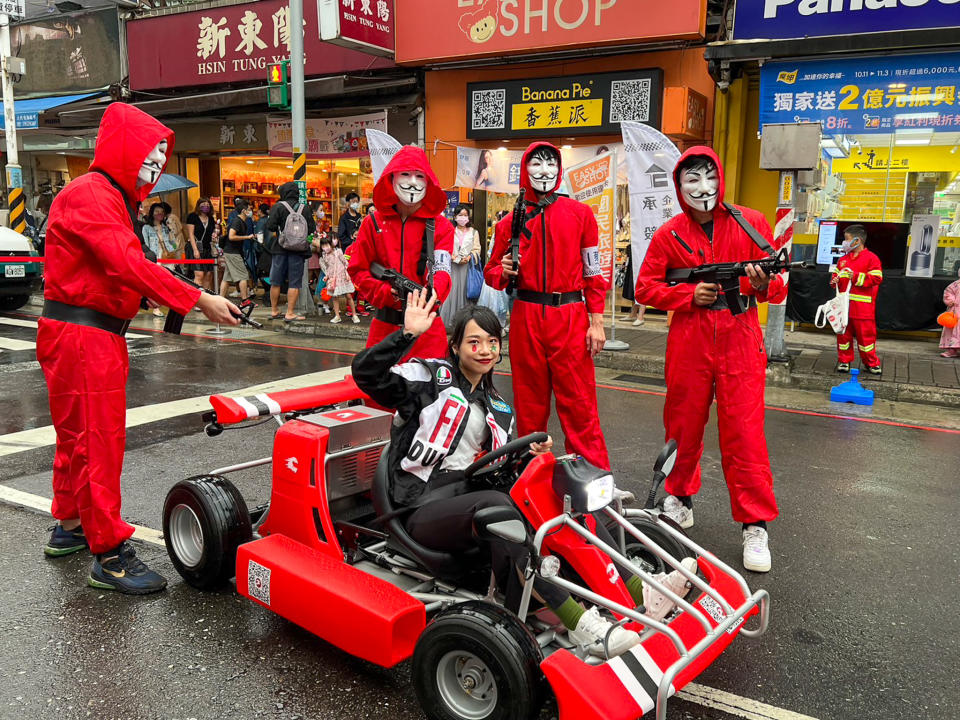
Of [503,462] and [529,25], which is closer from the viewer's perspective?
[503,462]

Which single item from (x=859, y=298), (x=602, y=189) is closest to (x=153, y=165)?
(x=602, y=189)

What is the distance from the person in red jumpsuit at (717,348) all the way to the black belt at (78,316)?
2.58 m

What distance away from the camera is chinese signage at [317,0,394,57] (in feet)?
39.3

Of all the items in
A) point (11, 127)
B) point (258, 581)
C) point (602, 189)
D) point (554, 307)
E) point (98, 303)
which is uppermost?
point (11, 127)

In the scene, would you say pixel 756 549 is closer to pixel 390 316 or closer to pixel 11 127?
pixel 390 316

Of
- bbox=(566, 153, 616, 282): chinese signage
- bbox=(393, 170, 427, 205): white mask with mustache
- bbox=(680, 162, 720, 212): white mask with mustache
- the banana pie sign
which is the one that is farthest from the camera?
the banana pie sign

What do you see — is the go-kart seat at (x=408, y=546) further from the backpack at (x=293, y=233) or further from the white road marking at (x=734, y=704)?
the backpack at (x=293, y=233)

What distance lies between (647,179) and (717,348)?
5.31 metres

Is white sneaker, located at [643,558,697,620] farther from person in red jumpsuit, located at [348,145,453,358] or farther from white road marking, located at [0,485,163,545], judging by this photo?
white road marking, located at [0,485,163,545]

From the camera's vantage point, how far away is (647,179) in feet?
29.1

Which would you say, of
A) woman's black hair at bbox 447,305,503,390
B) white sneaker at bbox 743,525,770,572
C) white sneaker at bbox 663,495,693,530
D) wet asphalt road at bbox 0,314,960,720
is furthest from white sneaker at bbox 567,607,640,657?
white sneaker at bbox 663,495,693,530

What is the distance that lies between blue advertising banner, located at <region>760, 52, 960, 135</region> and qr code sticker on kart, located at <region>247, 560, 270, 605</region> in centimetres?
974

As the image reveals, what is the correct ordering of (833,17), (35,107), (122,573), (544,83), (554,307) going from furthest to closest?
(35,107) → (544,83) → (833,17) → (554,307) → (122,573)

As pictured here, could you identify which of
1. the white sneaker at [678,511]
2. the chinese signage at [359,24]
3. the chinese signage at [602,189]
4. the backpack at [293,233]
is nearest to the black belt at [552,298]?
the white sneaker at [678,511]
